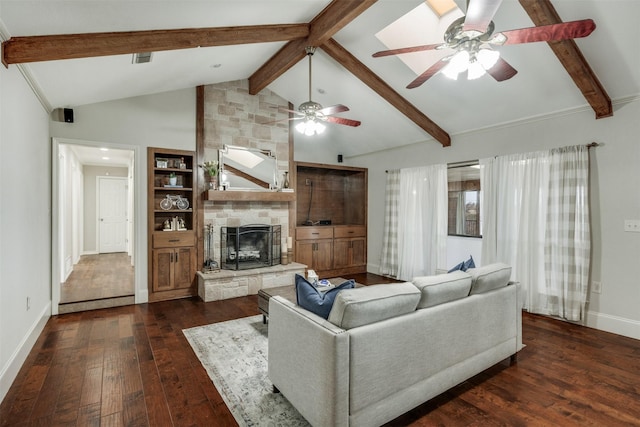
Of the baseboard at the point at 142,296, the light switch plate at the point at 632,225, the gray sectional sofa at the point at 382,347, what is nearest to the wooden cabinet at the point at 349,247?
the baseboard at the point at 142,296

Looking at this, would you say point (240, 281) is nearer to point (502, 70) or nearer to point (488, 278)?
point (488, 278)

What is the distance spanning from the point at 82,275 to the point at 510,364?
6861 millimetres

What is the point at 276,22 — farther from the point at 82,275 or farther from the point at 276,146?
the point at 82,275

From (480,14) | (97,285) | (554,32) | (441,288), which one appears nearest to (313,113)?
(480,14)

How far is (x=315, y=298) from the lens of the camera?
2082mm

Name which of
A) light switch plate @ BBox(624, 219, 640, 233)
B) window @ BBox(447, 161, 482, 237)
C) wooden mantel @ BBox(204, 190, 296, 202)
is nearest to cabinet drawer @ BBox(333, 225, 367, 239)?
wooden mantel @ BBox(204, 190, 296, 202)

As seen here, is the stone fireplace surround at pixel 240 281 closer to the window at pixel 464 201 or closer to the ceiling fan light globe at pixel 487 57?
the window at pixel 464 201

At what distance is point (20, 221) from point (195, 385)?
2.10 meters

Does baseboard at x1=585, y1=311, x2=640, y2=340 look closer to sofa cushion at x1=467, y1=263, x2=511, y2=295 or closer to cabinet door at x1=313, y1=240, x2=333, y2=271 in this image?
sofa cushion at x1=467, y1=263, x2=511, y2=295

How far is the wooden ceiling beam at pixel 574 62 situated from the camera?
281 centimetres

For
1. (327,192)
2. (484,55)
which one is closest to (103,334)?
(484,55)

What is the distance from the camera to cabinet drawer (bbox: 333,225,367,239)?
21.4 ft

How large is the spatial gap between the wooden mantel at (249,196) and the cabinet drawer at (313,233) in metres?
0.66

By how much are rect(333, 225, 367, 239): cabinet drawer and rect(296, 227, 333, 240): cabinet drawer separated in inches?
5.9
